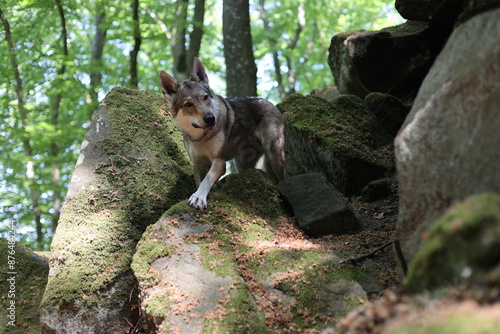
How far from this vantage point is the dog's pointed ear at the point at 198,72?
6.47 metres

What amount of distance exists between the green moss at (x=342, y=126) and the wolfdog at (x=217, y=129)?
404 millimetres

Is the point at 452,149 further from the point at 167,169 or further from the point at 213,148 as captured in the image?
the point at 167,169

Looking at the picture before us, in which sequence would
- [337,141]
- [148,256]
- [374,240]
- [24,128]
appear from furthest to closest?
[24,128] < [337,141] < [374,240] < [148,256]

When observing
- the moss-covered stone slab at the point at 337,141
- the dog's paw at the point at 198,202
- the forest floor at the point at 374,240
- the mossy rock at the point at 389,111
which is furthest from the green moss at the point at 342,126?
the dog's paw at the point at 198,202

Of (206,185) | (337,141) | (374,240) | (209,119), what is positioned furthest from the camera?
(337,141)

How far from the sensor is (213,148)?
617 centimetres

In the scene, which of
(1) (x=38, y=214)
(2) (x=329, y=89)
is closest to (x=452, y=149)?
(2) (x=329, y=89)

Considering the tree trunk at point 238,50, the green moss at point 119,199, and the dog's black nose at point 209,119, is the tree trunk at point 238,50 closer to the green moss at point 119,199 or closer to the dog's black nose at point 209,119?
the green moss at point 119,199

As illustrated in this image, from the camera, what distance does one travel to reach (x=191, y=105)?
19.6 feet

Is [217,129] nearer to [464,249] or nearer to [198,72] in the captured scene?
[198,72]

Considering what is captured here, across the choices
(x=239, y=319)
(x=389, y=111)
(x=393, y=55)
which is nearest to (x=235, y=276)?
(x=239, y=319)

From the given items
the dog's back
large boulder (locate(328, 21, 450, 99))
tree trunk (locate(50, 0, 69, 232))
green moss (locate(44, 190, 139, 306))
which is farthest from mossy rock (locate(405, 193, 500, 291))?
tree trunk (locate(50, 0, 69, 232))

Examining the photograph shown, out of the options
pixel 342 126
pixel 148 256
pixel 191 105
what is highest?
pixel 191 105

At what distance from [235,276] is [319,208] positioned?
5.30ft
